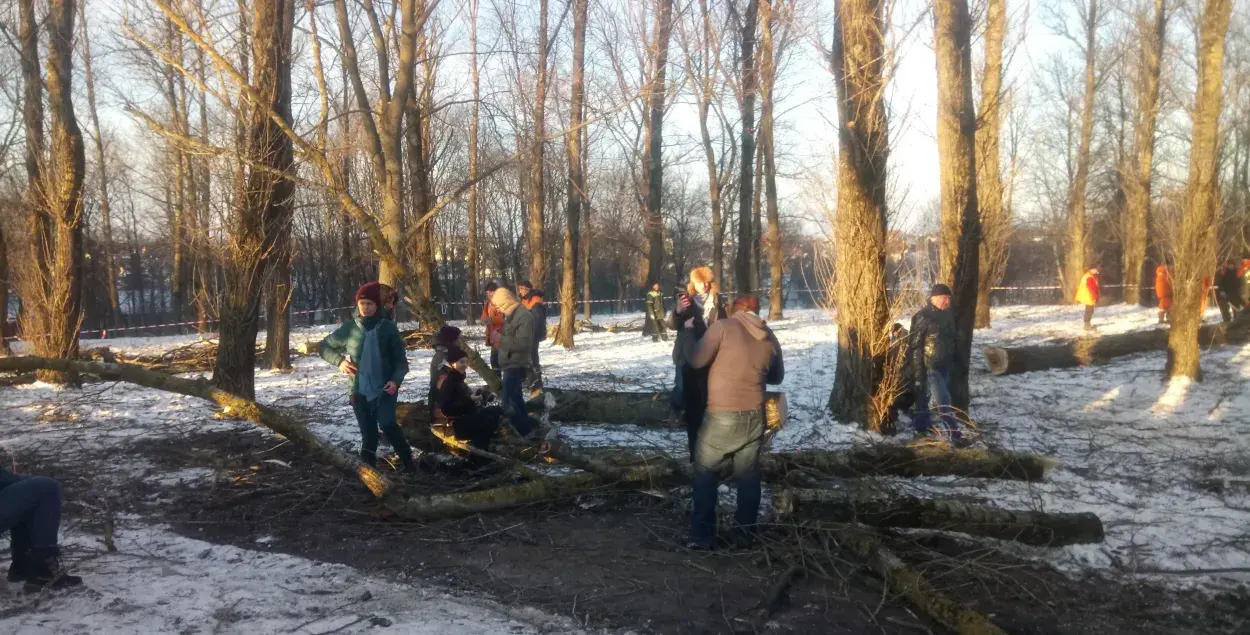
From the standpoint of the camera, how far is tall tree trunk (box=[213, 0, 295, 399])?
29.8 feet

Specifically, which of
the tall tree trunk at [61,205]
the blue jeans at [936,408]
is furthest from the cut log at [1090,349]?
the tall tree trunk at [61,205]

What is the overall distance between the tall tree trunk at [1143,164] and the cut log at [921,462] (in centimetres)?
1480

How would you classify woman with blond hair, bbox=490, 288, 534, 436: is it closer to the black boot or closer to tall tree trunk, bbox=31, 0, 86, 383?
the black boot

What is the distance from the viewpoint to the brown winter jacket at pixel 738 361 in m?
5.00

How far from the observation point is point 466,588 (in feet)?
14.4

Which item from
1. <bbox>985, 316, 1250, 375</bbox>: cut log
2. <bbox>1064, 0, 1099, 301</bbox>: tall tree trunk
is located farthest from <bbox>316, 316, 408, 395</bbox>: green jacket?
<bbox>1064, 0, 1099, 301</bbox>: tall tree trunk

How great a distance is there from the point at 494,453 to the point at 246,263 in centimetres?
449

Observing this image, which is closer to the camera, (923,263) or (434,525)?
(434,525)

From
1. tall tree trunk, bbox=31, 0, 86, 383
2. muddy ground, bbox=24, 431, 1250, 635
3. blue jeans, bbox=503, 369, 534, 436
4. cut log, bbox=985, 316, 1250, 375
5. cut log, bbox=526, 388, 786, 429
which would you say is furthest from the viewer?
cut log, bbox=985, 316, 1250, 375

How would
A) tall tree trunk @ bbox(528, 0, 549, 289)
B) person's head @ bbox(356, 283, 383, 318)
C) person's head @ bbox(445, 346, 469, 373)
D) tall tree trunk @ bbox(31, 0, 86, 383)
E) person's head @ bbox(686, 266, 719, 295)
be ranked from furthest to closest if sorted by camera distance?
tall tree trunk @ bbox(528, 0, 549, 289), tall tree trunk @ bbox(31, 0, 86, 383), person's head @ bbox(445, 346, 469, 373), person's head @ bbox(686, 266, 719, 295), person's head @ bbox(356, 283, 383, 318)

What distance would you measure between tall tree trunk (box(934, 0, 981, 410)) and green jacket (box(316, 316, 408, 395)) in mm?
5994

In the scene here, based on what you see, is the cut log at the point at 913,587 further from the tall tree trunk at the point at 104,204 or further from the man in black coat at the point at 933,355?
the tall tree trunk at the point at 104,204

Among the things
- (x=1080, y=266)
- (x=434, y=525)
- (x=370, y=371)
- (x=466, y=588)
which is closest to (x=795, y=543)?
(x=466, y=588)

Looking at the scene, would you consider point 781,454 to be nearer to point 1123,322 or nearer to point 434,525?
point 434,525
